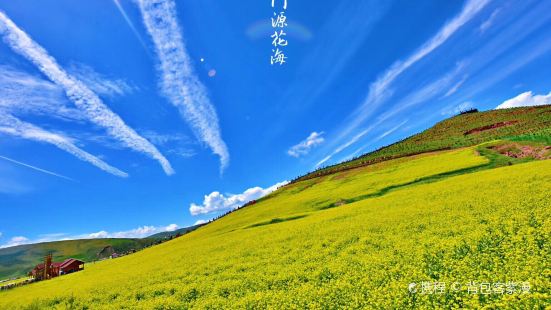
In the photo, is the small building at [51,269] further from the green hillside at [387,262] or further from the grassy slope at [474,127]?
the grassy slope at [474,127]

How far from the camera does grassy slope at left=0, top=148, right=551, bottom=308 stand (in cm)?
1324

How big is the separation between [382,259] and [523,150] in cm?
4440

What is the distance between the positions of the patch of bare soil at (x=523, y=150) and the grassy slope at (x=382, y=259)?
1765cm

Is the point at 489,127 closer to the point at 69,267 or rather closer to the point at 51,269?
the point at 51,269

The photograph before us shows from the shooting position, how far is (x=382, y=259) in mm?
17094

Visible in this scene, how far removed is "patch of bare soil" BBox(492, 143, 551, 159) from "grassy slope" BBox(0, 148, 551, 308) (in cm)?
Result: 1765

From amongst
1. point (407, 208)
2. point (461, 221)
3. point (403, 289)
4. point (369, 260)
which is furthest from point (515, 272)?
point (407, 208)

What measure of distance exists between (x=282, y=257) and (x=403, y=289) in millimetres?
11564

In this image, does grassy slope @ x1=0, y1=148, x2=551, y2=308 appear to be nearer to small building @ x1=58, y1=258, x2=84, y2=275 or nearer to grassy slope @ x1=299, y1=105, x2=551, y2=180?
grassy slope @ x1=299, y1=105, x2=551, y2=180

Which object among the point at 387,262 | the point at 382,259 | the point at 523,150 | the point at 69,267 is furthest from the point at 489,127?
the point at 69,267

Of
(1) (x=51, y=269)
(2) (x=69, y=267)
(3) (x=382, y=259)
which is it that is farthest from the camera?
(2) (x=69, y=267)

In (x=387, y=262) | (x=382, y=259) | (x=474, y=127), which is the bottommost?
(x=387, y=262)

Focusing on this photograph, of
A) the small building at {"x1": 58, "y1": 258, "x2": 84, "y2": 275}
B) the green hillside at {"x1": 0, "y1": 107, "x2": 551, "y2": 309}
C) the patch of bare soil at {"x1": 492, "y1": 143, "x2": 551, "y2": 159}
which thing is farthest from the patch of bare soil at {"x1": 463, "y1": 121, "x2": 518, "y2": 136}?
the small building at {"x1": 58, "y1": 258, "x2": 84, "y2": 275}

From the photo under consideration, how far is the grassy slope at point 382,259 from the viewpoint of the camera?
43.4 feet
